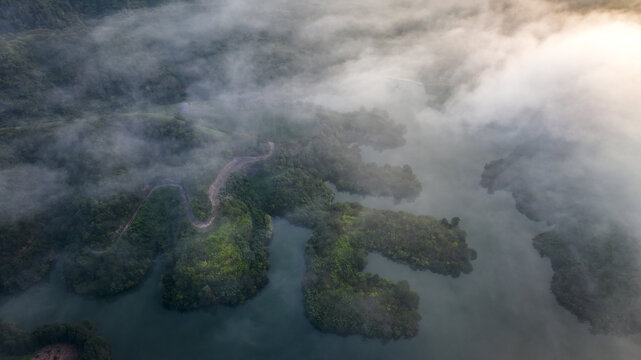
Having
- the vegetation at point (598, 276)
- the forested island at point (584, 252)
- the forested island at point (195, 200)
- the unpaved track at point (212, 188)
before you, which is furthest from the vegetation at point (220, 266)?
the forested island at point (584, 252)

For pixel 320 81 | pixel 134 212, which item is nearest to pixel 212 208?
pixel 134 212

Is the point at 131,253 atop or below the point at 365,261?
atop

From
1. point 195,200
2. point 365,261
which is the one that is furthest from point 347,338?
point 195,200

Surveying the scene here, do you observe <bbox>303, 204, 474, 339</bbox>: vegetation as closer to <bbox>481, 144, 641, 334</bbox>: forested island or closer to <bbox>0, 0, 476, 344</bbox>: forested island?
<bbox>0, 0, 476, 344</bbox>: forested island

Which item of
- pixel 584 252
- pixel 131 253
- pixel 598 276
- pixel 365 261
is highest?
pixel 131 253

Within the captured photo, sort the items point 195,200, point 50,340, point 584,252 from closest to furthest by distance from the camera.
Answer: point 50,340 → point 584,252 → point 195,200

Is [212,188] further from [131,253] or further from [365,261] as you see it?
[365,261]

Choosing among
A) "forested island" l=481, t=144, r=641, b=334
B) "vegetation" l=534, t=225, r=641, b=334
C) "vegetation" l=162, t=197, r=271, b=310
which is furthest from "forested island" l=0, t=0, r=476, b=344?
"forested island" l=481, t=144, r=641, b=334

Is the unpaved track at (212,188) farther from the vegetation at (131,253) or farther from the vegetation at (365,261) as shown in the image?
the vegetation at (365,261)
